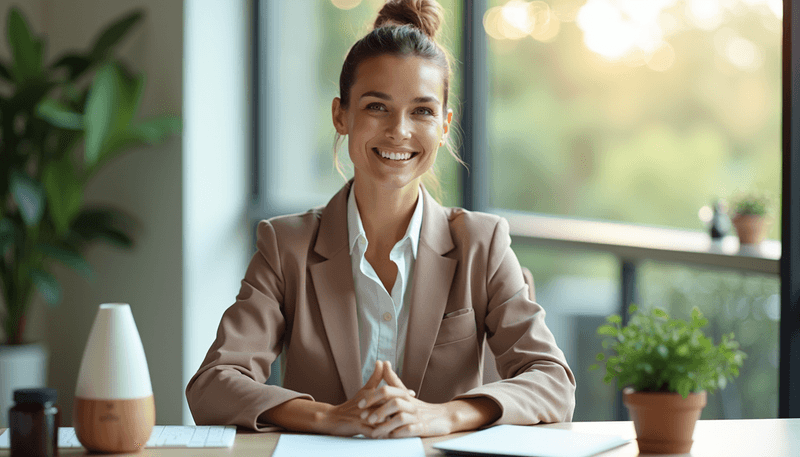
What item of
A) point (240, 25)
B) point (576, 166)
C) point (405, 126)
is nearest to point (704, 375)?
point (405, 126)

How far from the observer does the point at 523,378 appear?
152cm

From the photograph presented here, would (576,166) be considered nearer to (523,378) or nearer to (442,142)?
(442,142)

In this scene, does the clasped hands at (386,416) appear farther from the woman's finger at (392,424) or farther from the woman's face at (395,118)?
the woman's face at (395,118)

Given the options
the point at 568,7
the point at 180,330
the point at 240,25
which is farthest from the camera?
the point at 240,25

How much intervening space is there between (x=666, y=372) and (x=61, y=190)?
3085 millimetres

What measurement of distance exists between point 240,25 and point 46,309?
183 cm

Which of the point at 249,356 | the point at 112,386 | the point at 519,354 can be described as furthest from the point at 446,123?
the point at 112,386

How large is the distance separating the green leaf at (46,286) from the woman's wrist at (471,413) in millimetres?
2636

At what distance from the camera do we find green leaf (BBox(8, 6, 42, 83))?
11.7 ft

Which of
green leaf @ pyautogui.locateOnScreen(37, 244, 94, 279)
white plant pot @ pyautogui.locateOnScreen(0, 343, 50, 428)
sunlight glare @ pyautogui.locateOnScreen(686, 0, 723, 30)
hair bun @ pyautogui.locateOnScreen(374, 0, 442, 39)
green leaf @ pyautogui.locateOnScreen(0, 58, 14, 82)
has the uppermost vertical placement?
sunlight glare @ pyautogui.locateOnScreen(686, 0, 723, 30)

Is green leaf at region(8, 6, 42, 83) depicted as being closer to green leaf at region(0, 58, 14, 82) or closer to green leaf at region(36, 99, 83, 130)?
green leaf at region(0, 58, 14, 82)

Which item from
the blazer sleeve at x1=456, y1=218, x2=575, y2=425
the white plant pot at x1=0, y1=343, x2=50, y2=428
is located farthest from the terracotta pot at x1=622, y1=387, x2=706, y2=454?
the white plant pot at x1=0, y1=343, x2=50, y2=428

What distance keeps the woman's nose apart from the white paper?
72 centimetres

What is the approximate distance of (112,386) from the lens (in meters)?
1.16
